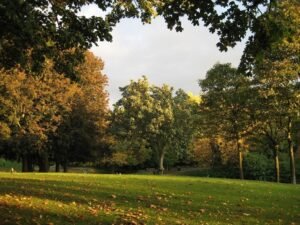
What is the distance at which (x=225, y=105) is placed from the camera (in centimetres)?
4866

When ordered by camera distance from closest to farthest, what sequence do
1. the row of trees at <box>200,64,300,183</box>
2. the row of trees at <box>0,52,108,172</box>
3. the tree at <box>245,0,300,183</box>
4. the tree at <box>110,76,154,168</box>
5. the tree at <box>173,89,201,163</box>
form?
1. the tree at <box>245,0,300,183</box>
2. the row of trees at <box>200,64,300,183</box>
3. the row of trees at <box>0,52,108,172</box>
4. the tree at <box>110,76,154,168</box>
5. the tree at <box>173,89,201,163</box>

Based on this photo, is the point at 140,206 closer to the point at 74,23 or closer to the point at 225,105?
the point at 74,23

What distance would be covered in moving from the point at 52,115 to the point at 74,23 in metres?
33.3

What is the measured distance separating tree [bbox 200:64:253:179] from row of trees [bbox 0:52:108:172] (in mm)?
12097

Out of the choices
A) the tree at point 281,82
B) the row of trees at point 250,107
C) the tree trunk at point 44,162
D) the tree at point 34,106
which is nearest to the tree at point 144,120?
the tree trunk at point 44,162

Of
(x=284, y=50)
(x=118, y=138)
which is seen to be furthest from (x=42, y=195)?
(x=118, y=138)

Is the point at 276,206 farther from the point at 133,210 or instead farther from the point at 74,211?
the point at 74,211

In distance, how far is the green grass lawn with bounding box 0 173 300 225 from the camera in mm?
12820

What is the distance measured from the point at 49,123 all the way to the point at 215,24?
4023 cm

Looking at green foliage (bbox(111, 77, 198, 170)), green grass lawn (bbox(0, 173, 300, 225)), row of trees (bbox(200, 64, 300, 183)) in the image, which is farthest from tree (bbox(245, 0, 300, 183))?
green foliage (bbox(111, 77, 198, 170))

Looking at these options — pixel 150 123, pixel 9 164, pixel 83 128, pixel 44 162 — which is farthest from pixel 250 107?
pixel 9 164

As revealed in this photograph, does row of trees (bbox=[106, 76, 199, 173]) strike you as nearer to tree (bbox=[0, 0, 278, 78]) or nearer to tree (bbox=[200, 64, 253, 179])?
tree (bbox=[200, 64, 253, 179])

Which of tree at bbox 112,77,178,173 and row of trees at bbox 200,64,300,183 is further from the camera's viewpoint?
tree at bbox 112,77,178,173

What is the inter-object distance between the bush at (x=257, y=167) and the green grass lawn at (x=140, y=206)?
42339 mm
